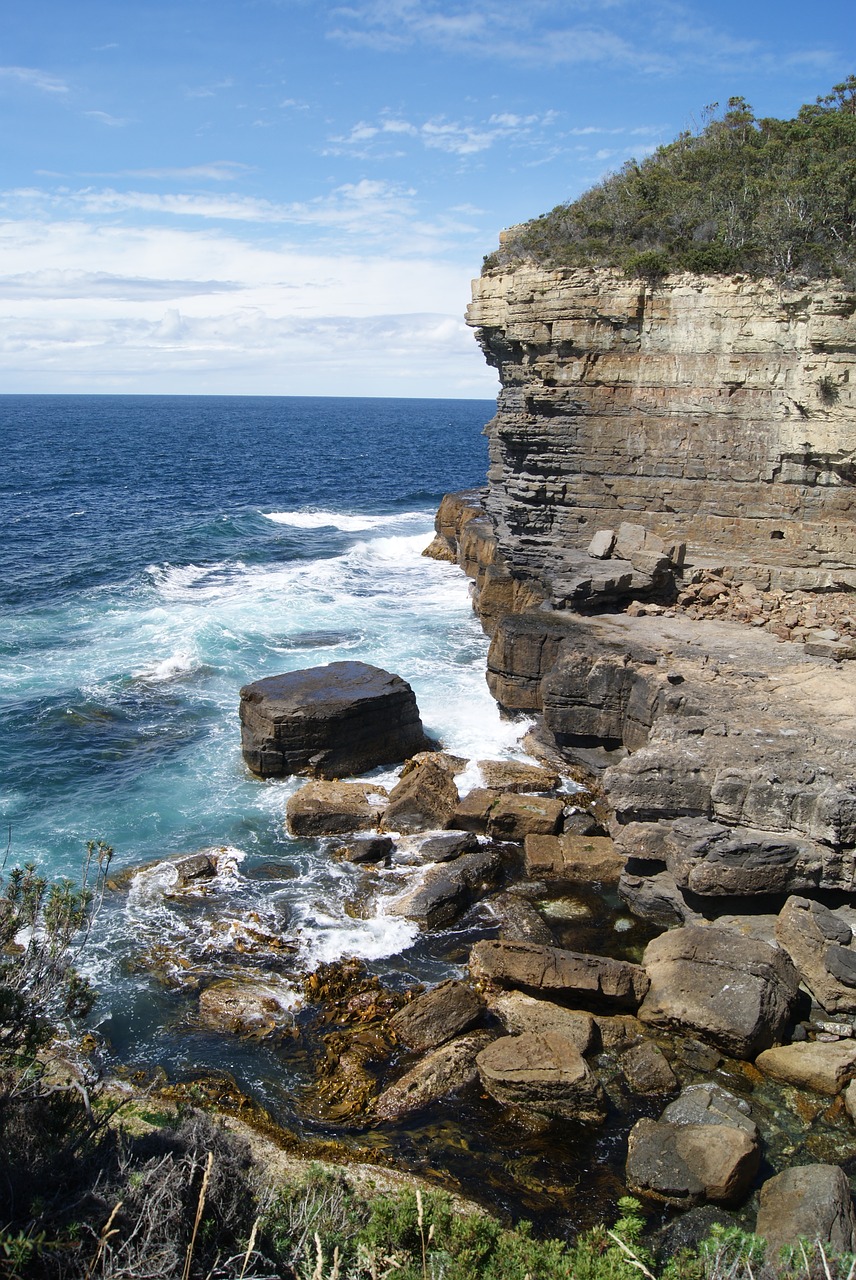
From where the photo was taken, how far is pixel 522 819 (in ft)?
55.9

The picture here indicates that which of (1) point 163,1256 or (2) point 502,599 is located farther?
(2) point 502,599

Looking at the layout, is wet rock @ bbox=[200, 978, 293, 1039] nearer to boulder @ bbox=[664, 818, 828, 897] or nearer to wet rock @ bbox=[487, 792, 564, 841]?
wet rock @ bbox=[487, 792, 564, 841]

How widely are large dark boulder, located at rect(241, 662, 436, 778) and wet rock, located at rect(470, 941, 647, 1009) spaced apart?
7.26m

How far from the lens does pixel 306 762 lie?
64.1 ft

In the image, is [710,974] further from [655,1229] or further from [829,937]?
[655,1229]

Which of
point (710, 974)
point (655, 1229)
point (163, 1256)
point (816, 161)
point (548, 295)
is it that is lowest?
point (655, 1229)

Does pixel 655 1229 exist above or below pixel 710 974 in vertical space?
below

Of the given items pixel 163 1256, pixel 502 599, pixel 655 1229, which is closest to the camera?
pixel 163 1256

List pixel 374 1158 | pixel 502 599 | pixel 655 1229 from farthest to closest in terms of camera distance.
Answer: pixel 502 599 < pixel 374 1158 < pixel 655 1229

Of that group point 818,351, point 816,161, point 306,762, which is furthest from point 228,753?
point 816,161

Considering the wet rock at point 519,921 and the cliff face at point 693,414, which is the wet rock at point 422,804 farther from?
the cliff face at point 693,414

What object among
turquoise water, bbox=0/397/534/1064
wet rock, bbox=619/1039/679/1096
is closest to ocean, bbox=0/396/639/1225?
turquoise water, bbox=0/397/534/1064

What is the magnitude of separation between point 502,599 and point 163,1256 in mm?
20988

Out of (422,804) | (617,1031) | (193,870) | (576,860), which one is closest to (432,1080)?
(617,1031)
